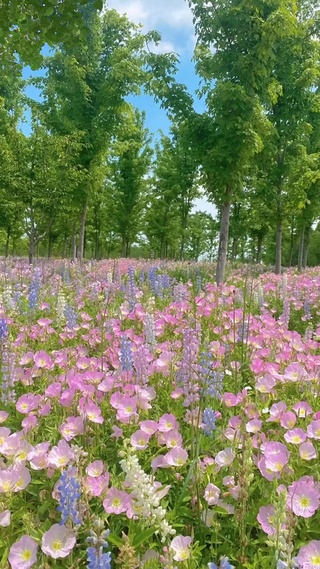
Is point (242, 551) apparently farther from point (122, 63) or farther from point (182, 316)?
point (122, 63)

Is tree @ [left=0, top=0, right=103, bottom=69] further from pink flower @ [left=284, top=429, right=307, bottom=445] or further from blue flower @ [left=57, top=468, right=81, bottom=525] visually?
blue flower @ [left=57, top=468, right=81, bottom=525]

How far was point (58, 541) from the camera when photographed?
140cm

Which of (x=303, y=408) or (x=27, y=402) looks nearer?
(x=303, y=408)

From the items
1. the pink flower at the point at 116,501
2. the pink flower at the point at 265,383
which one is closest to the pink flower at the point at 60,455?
the pink flower at the point at 116,501

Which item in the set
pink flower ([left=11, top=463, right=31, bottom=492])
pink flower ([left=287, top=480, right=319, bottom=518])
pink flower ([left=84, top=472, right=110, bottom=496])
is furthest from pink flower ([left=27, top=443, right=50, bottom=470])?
pink flower ([left=287, top=480, right=319, bottom=518])

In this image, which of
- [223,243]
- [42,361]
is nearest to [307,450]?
[42,361]

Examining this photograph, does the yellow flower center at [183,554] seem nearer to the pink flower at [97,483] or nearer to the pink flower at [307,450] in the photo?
the pink flower at [97,483]

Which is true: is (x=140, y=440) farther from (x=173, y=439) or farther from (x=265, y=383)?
(x=265, y=383)

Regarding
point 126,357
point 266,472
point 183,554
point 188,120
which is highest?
point 188,120

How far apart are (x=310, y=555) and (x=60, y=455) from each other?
1.00m

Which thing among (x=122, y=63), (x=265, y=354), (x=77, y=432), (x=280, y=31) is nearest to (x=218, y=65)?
(x=280, y=31)

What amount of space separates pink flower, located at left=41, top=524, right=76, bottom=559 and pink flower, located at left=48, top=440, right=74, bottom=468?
401 mm

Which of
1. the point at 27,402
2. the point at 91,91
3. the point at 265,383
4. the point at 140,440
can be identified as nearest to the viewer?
the point at 140,440

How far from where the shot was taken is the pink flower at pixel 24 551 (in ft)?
4.49
